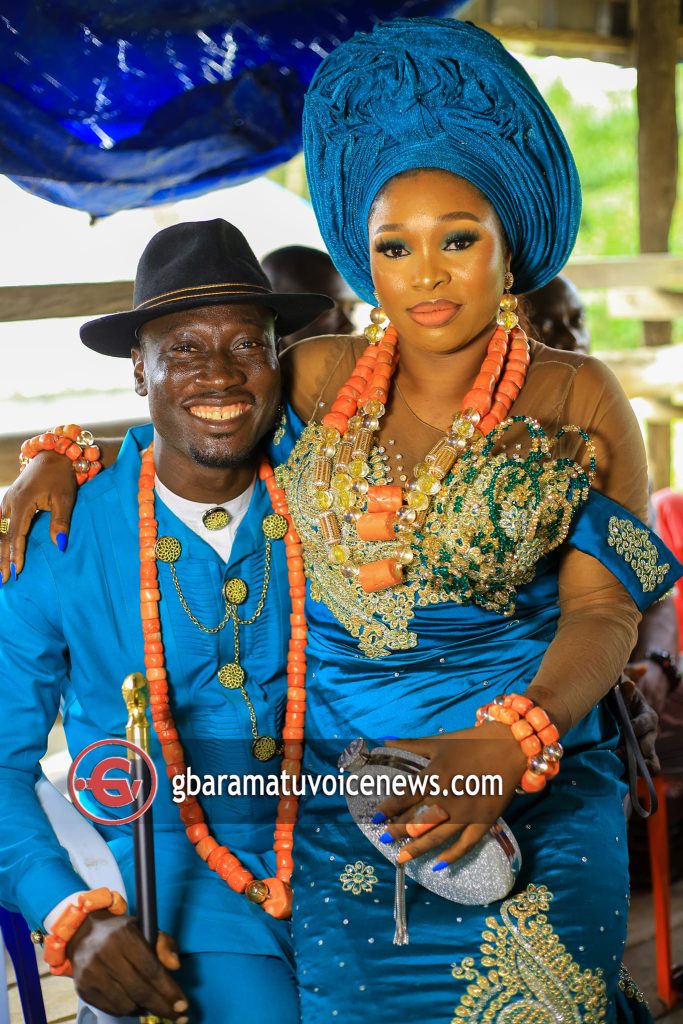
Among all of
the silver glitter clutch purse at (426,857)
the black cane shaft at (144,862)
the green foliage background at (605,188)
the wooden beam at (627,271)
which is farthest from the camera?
the green foliage background at (605,188)

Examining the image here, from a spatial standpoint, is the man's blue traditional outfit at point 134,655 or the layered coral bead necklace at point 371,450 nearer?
the layered coral bead necklace at point 371,450

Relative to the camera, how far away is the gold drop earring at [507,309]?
2215 millimetres

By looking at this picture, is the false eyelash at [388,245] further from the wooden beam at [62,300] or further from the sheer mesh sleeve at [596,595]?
the wooden beam at [62,300]

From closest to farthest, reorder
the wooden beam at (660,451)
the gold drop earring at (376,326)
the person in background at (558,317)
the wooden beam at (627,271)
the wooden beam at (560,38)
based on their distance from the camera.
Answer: the gold drop earring at (376,326), the person in background at (558,317), the wooden beam at (560,38), the wooden beam at (627,271), the wooden beam at (660,451)

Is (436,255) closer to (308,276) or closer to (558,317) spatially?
(558,317)

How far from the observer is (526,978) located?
186cm

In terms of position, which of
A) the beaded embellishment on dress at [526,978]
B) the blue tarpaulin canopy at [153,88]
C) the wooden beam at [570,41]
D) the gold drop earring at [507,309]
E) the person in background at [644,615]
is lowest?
the beaded embellishment on dress at [526,978]

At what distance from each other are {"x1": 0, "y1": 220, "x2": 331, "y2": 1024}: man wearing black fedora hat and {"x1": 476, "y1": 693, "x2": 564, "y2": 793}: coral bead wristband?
63 centimetres

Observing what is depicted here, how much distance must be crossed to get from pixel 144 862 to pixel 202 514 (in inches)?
32.1

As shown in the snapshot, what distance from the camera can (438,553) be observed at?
2.08 meters

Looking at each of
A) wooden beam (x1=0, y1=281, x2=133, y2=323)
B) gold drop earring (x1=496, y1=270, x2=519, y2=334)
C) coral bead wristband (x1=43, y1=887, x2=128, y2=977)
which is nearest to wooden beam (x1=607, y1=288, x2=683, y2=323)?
wooden beam (x1=0, y1=281, x2=133, y2=323)

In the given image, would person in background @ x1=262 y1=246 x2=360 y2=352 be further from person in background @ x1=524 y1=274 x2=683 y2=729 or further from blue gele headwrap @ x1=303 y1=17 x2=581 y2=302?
blue gele headwrap @ x1=303 y1=17 x2=581 y2=302

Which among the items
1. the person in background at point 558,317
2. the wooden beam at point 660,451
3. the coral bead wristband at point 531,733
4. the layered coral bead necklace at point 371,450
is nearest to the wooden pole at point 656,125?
the wooden beam at point 660,451

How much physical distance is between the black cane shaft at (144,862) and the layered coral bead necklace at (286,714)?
0.46 meters
